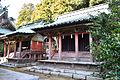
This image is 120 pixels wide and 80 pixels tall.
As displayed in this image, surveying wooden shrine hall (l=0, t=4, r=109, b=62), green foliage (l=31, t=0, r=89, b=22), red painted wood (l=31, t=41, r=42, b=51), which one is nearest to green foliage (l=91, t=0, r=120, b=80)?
wooden shrine hall (l=0, t=4, r=109, b=62)

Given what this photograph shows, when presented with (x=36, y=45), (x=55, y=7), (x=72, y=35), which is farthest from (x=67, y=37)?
(x=55, y=7)

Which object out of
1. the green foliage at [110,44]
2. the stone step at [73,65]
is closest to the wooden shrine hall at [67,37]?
the stone step at [73,65]

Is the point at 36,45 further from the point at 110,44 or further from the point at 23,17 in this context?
the point at 23,17

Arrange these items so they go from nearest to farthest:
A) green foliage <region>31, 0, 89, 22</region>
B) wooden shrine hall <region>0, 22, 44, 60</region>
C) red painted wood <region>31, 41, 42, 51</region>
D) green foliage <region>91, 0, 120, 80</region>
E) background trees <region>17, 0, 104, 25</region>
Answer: green foliage <region>91, 0, 120, 80</region>
wooden shrine hall <region>0, 22, 44, 60</region>
red painted wood <region>31, 41, 42, 51</region>
background trees <region>17, 0, 104, 25</region>
green foliage <region>31, 0, 89, 22</region>

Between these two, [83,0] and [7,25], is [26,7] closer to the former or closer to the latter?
[7,25]

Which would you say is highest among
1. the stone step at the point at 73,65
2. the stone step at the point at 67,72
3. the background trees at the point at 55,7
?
the background trees at the point at 55,7

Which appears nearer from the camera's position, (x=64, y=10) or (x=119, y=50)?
(x=119, y=50)

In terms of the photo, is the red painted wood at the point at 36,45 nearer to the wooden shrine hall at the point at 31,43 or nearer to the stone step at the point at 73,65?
the wooden shrine hall at the point at 31,43

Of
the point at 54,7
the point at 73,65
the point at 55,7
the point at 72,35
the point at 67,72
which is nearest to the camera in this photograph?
the point at 67,72

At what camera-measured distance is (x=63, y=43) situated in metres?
17.0

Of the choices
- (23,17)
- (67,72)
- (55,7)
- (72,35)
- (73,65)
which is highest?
(23,17)

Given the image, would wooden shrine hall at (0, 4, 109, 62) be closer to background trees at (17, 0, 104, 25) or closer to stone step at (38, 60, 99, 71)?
stone step at (38, 60, 99, 71)

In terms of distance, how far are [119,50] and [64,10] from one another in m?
28.3

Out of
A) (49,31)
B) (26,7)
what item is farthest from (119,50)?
(26,7)
